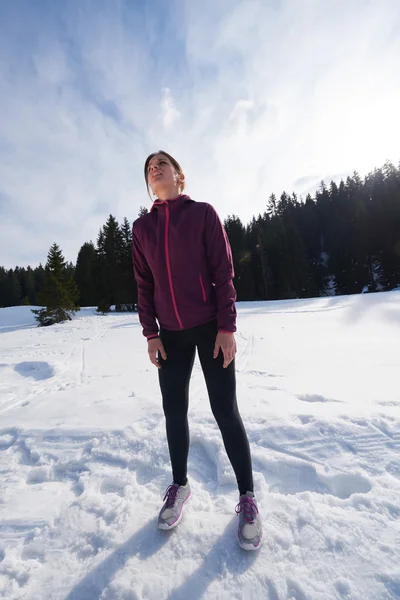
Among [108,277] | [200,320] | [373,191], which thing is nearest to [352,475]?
[200,320]

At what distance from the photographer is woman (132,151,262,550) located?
1.73 metres

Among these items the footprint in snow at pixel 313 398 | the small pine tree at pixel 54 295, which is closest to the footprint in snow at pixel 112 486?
the footprint in snow at pixel 313 398

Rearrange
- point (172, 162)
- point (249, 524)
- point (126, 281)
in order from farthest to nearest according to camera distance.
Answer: point (126, 281), point (172, 162), point (249, 524)

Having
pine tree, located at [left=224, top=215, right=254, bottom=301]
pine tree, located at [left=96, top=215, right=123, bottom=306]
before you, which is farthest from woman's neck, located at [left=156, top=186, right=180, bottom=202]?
pine tree, located at [left=224, top=215, right=254, bottom=301]

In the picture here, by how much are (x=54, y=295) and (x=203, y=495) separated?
2104 cm

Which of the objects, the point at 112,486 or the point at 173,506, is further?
the point at 112,486

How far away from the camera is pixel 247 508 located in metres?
1.70

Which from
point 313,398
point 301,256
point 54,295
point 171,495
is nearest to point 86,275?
point 54,295

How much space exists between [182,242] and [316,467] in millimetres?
2035

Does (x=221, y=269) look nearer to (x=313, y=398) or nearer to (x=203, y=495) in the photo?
(x=203, y=495)

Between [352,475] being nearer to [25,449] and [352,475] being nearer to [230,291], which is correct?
[230,291]

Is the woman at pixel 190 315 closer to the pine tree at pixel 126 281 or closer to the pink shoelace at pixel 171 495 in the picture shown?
the pink shoelace at pixel 171 495

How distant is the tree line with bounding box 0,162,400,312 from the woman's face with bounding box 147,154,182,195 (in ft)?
83.9

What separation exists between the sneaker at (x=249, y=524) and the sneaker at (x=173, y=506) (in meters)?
0.37
